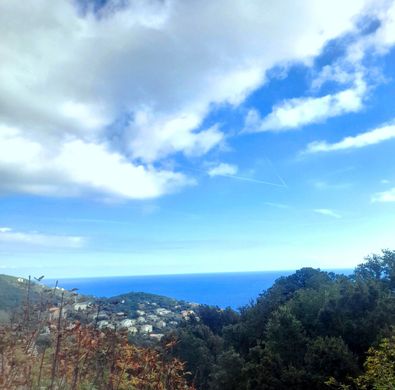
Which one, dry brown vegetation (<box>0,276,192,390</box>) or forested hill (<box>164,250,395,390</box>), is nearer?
dry brown vegetation (<box>0,276,192,390</box>)

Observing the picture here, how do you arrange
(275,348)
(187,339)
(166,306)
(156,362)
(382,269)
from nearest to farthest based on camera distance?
(156,362)
(275,348)
(382,269)
(187,339)
(166,306)

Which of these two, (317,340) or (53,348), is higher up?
(53,348)

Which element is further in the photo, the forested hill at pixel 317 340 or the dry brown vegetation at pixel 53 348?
the forested hill at pixel 317 340

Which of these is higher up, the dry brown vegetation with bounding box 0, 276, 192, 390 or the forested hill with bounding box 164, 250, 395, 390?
the dry brown vegetation with bounding box 0, 276, 192, 390

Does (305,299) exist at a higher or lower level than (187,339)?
higher

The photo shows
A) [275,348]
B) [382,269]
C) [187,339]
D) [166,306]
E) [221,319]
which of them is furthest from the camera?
[166,306]

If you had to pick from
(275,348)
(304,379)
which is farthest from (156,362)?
(275,348)

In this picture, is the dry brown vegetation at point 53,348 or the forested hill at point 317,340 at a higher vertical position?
the dry brown vegetation at point 53,348

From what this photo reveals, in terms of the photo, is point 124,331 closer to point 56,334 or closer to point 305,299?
point 56,334

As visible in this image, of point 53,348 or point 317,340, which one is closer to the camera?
point 53,348

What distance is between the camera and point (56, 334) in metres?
3.14

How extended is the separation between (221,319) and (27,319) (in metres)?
33.3

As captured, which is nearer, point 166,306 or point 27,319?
point 27,319

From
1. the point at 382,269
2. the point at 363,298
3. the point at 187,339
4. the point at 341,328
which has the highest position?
the point at 382,269
